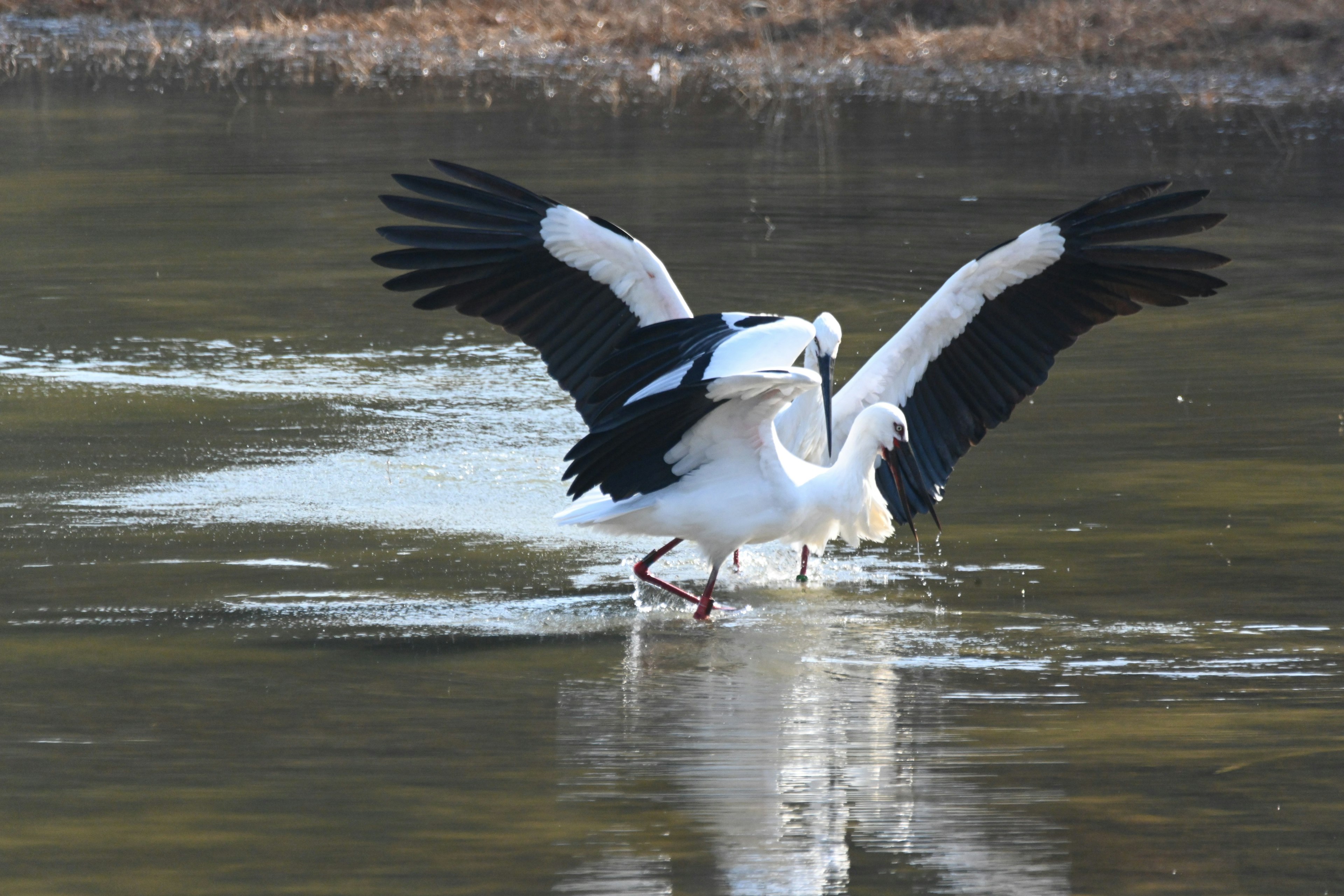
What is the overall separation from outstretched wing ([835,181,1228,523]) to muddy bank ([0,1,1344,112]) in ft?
44.9

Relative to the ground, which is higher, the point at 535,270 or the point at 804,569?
the point at 535,270

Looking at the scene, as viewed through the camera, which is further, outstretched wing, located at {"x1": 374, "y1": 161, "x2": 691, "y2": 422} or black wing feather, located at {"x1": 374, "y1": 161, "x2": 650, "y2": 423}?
black wing feather, located at {"x1": 374, "y1": 161, "x2": 650, "y2": 423}

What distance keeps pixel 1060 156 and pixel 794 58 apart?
8.04 m

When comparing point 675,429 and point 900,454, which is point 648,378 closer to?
point 675,429

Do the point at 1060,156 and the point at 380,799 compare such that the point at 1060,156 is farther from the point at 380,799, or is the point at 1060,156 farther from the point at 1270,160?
the point at 380,799

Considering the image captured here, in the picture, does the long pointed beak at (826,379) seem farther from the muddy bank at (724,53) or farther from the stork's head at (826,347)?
the muddy bank at (724,53)

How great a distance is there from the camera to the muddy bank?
72.8 feet

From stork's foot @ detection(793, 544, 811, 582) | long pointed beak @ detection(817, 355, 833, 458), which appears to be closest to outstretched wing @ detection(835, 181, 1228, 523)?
stork's foot @ detection(793, 544, 811, 582)

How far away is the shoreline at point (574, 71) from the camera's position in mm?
21750

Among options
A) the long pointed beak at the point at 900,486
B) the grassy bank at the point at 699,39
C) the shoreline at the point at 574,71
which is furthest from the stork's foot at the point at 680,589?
the grassy bank at the point at 699,39

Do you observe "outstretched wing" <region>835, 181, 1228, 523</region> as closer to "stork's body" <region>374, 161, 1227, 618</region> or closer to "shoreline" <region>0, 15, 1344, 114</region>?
"stork's body" <region>374, 161, 1227, 618</region>

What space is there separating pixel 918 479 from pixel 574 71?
57.7 ft

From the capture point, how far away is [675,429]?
6520 millimetres

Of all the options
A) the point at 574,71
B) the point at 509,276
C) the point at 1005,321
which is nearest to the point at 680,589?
the point at 509,276
